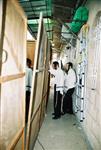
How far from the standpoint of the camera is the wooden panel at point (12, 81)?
1.87 m

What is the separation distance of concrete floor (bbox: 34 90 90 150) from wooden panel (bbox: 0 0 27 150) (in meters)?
1.37

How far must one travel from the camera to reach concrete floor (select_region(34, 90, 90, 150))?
4.05 m

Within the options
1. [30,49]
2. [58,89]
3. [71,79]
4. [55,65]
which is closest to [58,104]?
[58,89]

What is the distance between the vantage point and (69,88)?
6566 mm

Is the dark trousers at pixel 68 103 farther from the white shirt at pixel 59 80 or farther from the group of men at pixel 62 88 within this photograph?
the white shirt at pixel 59 80

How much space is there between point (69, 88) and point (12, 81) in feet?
14.8

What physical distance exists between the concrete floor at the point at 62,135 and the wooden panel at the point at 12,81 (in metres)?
1.37

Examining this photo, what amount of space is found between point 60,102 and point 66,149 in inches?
103

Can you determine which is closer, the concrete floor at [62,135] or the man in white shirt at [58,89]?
the concrete floor at [62,135]

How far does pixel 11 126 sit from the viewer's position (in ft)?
7.37

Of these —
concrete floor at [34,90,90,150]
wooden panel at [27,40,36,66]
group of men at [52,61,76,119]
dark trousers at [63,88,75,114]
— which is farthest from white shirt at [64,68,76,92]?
wooden panel at [27,40,36,66]

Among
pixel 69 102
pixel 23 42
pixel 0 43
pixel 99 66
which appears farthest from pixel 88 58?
pixel 0 43

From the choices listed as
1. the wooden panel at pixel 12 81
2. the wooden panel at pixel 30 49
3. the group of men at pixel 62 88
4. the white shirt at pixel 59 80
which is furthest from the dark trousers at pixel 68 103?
the wooden panel at pixel 12 81

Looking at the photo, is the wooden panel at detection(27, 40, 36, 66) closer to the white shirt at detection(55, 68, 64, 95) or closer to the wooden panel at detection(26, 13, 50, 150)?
the white shirt at detection(55, 68, 64, 95)
